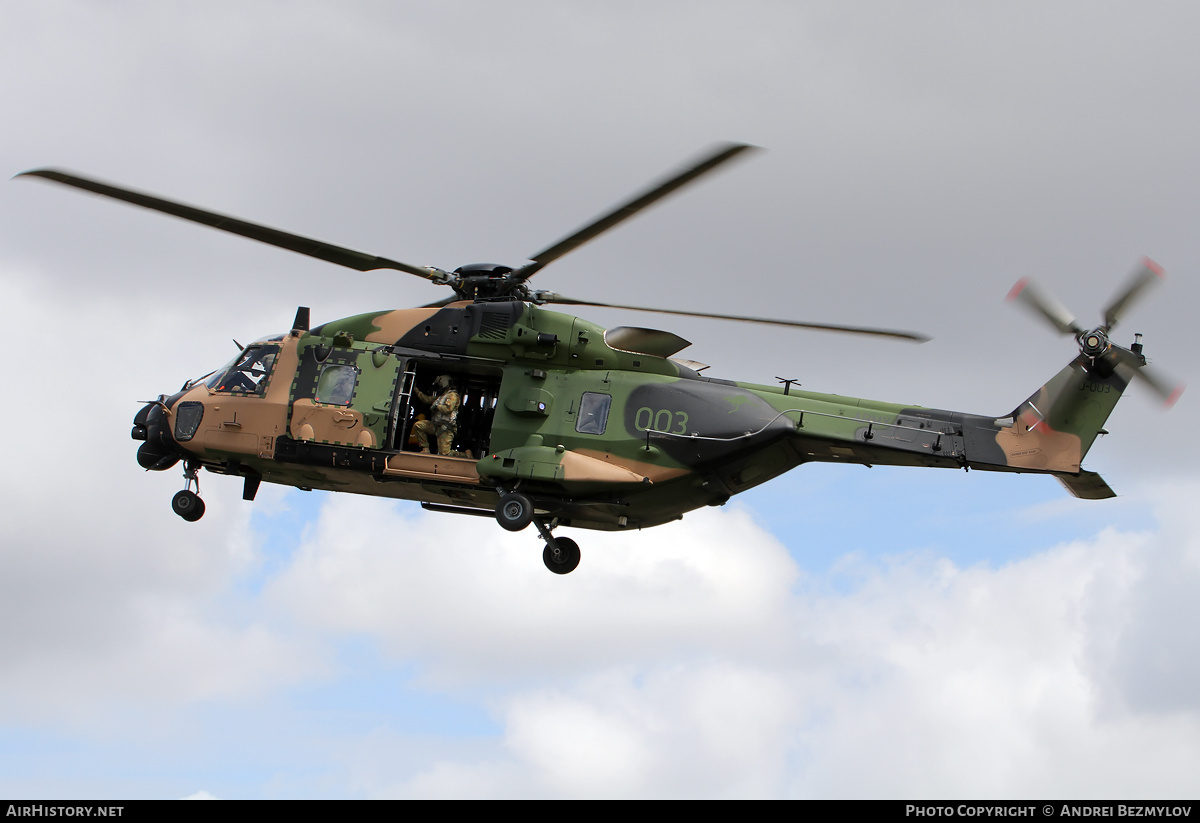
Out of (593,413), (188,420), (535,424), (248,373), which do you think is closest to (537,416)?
(535,424)

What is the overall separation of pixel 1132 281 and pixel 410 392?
1397 centimetres

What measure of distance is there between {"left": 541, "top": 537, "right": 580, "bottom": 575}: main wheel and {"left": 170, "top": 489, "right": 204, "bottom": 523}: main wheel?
24.6ft

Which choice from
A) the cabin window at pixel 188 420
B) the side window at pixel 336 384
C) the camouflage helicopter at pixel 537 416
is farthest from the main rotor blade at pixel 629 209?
the cabin window at pixel 188 420

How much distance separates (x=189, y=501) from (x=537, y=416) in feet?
26.2

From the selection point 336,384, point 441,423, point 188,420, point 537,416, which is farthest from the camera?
point 188,420

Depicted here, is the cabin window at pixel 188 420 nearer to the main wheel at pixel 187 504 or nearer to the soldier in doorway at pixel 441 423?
the main wheel at pixel 187 504

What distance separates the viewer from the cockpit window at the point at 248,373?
93.6 feet

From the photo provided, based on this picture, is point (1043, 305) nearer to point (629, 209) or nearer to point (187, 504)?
point (629, 209)

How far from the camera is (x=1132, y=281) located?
25.3 m

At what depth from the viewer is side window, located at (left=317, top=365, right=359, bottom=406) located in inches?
1092

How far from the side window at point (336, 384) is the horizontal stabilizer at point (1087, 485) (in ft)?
45.4

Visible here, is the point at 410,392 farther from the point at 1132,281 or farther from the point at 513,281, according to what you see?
the point at 1132,281

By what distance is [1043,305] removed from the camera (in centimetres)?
2588
